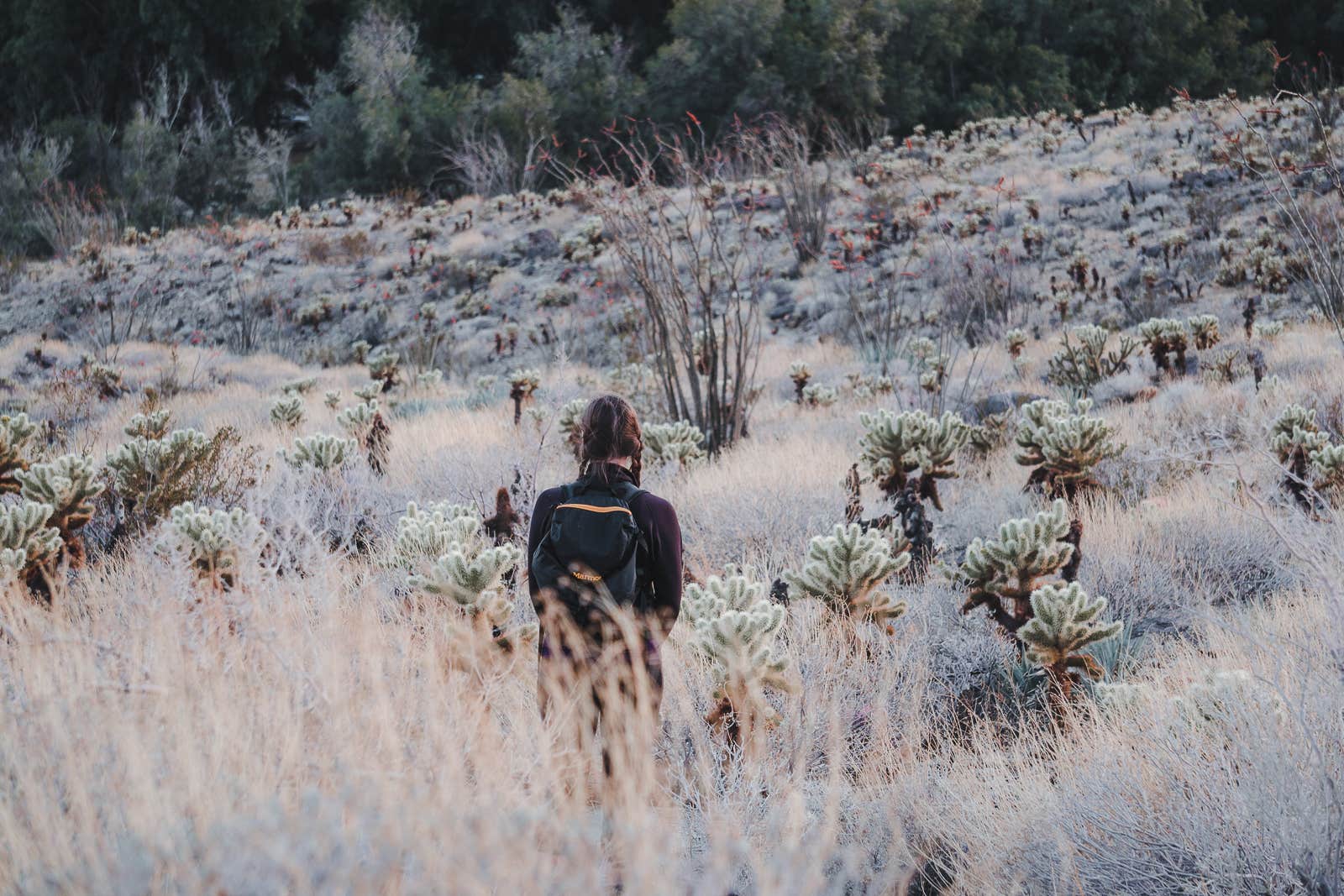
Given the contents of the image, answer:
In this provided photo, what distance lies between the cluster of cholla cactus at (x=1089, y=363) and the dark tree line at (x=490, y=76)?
16605mm

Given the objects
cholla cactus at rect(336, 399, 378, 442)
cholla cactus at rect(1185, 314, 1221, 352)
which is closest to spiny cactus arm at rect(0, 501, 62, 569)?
cholla cactus at rect(336, 399, 378, 442)

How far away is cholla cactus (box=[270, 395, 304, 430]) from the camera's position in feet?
29.8

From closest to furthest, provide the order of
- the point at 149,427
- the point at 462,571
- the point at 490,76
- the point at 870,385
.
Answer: the point at 462,571, the point at 149,427, the point at 870,385, the point at 490,76

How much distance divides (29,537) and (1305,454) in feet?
22.2

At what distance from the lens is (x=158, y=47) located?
29.1 m

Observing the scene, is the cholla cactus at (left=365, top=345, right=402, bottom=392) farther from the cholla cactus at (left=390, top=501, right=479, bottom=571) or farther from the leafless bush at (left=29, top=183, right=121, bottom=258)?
the leafless bush at (left=29, top=183, right=121, bottom=258)

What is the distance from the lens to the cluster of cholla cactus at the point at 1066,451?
5.29 m

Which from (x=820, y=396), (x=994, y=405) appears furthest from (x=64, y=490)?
(x=994, y=405)

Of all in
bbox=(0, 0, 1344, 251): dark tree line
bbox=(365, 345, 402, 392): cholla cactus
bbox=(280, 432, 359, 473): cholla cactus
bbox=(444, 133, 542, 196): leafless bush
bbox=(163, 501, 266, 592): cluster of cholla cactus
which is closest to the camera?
bbox=(163, 501, 266, 592): cluster of cholla cactus

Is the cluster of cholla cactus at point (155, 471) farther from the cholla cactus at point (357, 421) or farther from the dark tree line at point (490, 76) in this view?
the dark tree line at point (490, 76)

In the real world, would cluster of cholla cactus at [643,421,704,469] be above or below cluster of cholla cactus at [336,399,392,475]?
below

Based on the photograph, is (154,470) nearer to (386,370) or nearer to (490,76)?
(386,370)

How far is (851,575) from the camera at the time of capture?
370 cm

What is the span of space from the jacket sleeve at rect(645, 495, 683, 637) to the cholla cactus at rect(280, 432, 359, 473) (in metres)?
4.41
